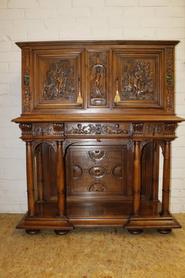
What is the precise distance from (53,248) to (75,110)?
1155 mm

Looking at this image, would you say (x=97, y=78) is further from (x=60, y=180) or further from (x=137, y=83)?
(x=60, y=180)

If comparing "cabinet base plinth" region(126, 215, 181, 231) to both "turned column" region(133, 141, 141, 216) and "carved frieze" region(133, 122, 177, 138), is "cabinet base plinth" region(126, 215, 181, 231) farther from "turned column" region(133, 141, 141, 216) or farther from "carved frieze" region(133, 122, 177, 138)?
"carved frieze" region(133, 122, 177, 138)

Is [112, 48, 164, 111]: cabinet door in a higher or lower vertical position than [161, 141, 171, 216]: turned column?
higher

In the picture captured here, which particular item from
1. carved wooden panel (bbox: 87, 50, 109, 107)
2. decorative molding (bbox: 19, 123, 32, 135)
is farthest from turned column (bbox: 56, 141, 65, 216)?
carved wooden panel (bbox: 87, 50, 109, 107)

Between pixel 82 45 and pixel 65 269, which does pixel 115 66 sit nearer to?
pixel 82 45

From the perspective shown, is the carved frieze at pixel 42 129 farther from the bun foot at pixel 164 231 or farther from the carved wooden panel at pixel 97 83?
the bun foot at pixel 164 231

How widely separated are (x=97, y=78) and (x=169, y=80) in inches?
24.2

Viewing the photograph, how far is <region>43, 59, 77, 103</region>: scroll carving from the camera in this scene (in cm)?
242

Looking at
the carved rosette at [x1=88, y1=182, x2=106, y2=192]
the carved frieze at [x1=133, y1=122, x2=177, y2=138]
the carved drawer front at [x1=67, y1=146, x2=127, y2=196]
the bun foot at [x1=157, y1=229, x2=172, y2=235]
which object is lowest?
the bun foot at [x1=157, y1=229, x2=172, y2=235]

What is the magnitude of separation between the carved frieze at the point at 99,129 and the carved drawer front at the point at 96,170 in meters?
0.44

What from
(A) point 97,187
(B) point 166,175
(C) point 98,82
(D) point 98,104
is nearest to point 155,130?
(B) point 166,175

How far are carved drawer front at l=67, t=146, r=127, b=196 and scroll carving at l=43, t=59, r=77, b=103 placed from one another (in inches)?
22.2

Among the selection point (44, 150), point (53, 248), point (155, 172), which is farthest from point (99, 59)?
point (53, 248)

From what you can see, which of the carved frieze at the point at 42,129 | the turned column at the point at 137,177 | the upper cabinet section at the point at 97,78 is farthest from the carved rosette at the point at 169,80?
the carved frieze at the point at 42,129
